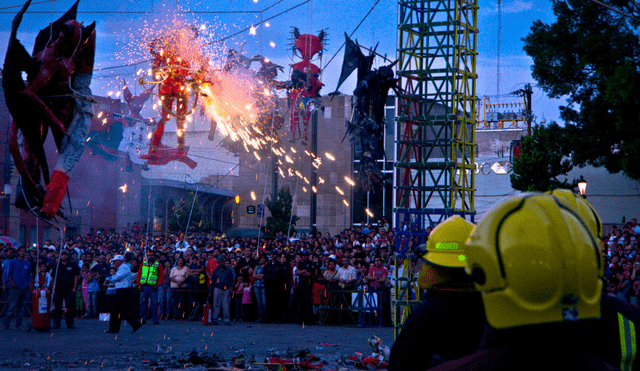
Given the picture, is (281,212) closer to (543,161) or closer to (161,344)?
(543,161)

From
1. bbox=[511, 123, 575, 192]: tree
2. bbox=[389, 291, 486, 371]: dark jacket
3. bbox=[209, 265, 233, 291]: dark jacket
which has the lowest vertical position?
bbox=[209, 265, 233, 291]: dark jacket

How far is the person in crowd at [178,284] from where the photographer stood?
19672mm

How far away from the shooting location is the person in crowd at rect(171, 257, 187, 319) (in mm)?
19672

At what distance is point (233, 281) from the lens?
62.8 ft

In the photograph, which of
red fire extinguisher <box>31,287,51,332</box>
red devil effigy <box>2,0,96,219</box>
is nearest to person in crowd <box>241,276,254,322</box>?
red fire extinguisher <box>31,287,51,332</box>

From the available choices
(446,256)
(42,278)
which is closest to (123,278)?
(42,278)

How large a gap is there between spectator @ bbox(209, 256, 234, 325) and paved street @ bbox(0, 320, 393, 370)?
3.04ft

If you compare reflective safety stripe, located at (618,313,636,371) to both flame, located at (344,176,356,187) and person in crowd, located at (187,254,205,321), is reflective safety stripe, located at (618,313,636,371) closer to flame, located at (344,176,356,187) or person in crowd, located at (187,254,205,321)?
person in crowd, located at (187,254,205,321)

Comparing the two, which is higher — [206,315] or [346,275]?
[346,275]

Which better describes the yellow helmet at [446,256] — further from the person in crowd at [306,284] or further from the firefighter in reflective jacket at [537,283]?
the person in crowd at [306,284]

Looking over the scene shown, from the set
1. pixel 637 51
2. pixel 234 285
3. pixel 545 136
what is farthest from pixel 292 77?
pixel 637 51

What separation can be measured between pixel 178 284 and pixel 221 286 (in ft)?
5.24

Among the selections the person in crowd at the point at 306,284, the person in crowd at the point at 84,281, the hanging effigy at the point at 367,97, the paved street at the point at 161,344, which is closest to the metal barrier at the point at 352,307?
the person in crowd at the point at 306,284

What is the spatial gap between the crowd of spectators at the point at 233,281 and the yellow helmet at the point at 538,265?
15.4m
